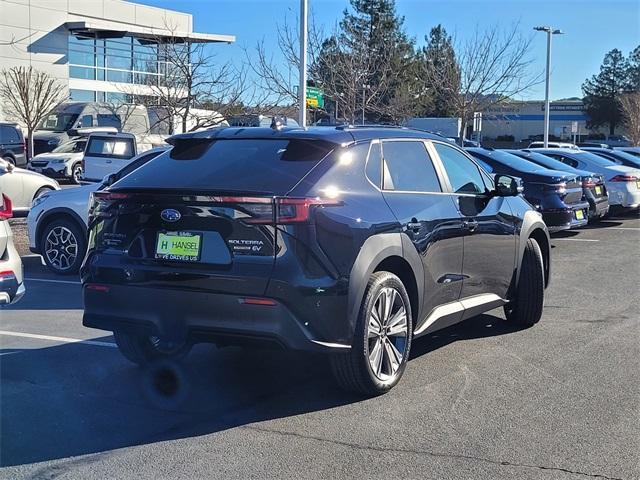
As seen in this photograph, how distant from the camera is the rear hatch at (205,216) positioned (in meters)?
4.55

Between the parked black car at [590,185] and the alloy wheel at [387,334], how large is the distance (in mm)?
9689

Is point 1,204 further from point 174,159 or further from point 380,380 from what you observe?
point 380,380

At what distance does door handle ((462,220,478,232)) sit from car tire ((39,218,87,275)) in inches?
220

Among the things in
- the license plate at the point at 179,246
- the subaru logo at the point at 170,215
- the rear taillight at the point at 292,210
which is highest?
the rear taillight at the point at 292,210

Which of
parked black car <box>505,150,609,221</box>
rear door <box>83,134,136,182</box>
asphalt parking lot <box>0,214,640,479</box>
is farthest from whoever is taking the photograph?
rear door <box>83,134,136,182</box>

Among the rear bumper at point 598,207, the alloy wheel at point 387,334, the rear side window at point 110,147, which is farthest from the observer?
the rear side window at point 110,147

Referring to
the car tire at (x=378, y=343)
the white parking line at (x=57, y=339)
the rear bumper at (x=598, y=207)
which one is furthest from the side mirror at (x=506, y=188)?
the rear bumper at (x=598, y=207)

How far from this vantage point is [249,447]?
14.0 feet

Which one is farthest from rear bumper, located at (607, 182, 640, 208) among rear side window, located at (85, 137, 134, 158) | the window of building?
the window of building

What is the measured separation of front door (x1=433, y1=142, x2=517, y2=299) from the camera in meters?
6.15

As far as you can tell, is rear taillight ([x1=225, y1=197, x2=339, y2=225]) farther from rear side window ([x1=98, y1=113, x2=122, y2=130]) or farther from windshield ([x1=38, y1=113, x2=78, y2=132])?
windshield ([x1=38, y1=113, x2=78, y2=132])

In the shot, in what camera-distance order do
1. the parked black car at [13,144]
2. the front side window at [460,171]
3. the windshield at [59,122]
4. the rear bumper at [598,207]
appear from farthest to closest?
1. the windshield at [59,122]
2. the parked black car at [13,144]
3. the rear bumper at [598,207]
4. the front side window at [460,171]

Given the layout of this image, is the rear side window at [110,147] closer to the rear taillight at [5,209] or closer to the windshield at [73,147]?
the windshield at [73,147]

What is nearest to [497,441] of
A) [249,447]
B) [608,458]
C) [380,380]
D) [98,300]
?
[608,458]
